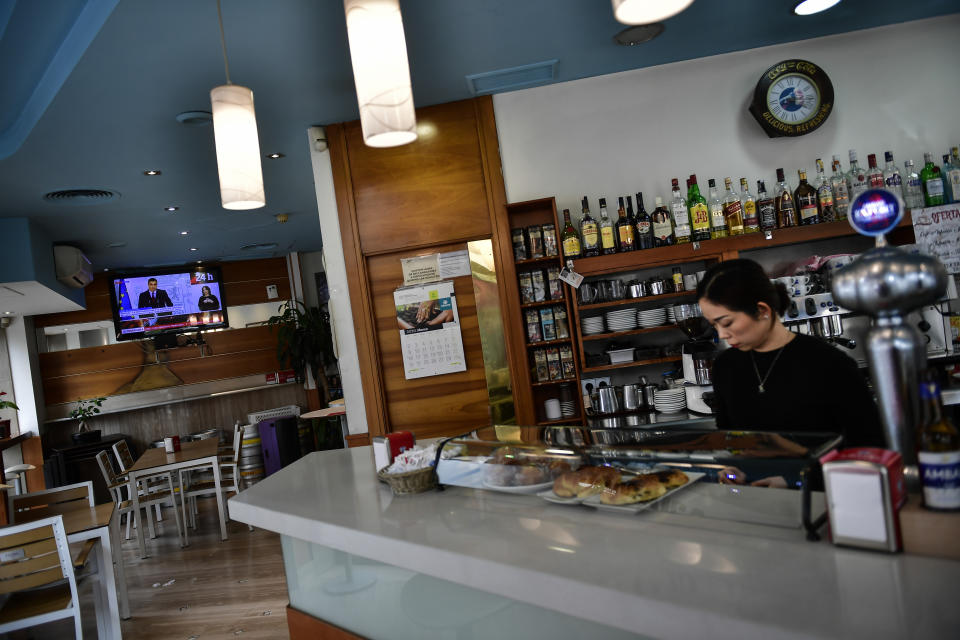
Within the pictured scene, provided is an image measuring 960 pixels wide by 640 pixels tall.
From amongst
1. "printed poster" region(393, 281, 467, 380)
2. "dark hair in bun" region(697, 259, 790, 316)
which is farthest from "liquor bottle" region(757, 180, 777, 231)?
"dark hair in bun" region(697, 259, 790, 316)

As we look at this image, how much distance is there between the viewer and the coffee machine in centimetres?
355

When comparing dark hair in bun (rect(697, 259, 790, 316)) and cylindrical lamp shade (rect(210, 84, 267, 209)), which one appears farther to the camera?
cylindrical lamp shade (rect(210, 84, 267, 209))

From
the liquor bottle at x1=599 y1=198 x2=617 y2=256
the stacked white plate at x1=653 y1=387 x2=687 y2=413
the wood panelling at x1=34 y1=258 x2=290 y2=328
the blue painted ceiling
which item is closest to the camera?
the blue painted ceiling

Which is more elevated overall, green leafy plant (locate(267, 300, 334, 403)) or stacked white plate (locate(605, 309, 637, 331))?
green leafy plant (locate(267, 300, 334, 403))

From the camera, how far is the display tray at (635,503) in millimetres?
1573

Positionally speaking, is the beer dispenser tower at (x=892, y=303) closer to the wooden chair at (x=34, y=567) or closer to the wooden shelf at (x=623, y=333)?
the wooden shelf at (x=623, y=333)

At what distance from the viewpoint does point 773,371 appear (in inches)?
80.4

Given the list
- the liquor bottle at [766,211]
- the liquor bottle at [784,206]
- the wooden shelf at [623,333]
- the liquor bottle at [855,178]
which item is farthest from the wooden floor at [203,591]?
the liquor bottle at [855,178]

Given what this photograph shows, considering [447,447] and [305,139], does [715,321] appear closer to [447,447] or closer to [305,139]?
[447,447]

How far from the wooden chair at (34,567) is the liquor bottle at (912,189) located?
5032mm

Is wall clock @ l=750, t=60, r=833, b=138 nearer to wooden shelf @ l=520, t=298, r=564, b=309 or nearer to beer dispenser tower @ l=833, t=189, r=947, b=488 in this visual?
wooden shelf @ l=520, t=298, r=564, b=309

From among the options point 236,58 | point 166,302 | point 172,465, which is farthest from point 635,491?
point 166,302

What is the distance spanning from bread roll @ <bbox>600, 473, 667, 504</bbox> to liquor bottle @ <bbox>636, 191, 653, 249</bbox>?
2.68 m

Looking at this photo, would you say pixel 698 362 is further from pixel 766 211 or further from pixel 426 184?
pixel 426 184
